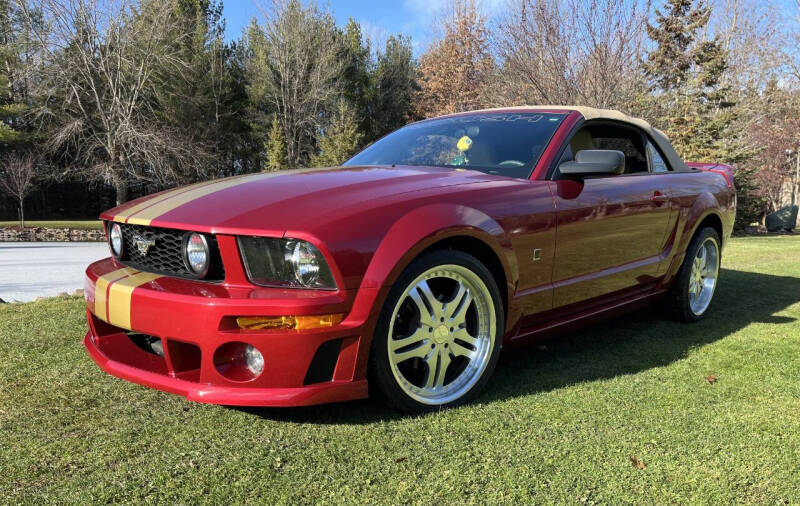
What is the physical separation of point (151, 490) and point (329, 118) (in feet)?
105

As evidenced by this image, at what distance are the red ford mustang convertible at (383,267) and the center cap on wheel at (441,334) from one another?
11mm

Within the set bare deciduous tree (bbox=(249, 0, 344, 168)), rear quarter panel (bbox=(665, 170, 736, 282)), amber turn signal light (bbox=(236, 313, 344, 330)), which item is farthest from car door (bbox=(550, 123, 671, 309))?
bare deciduous tree (bbox=(249, 0, 344, 168))

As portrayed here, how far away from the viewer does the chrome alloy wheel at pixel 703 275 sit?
13.8ft

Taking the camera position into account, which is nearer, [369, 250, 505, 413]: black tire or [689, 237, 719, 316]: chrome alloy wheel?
[369, 250, 505, 413]: black tire

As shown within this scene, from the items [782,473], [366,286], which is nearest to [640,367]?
[782,473]

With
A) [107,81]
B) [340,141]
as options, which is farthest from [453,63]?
[107,81]

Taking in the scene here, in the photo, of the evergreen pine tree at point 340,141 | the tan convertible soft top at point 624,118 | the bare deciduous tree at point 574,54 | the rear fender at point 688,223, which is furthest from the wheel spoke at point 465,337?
the evergreen pine tree at point 340,141

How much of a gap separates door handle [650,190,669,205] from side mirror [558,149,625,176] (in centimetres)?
73

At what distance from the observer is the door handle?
3500mm

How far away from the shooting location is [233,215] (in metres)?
2.17

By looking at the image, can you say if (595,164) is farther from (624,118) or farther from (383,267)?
(383,267)

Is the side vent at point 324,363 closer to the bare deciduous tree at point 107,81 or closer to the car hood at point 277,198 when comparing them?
the car hood at point 277,198

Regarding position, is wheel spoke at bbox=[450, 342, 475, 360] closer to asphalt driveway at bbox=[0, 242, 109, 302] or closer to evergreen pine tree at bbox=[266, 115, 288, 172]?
asphalt driveway at bbox=[0, 242, 109, 302]

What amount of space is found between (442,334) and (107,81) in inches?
968
